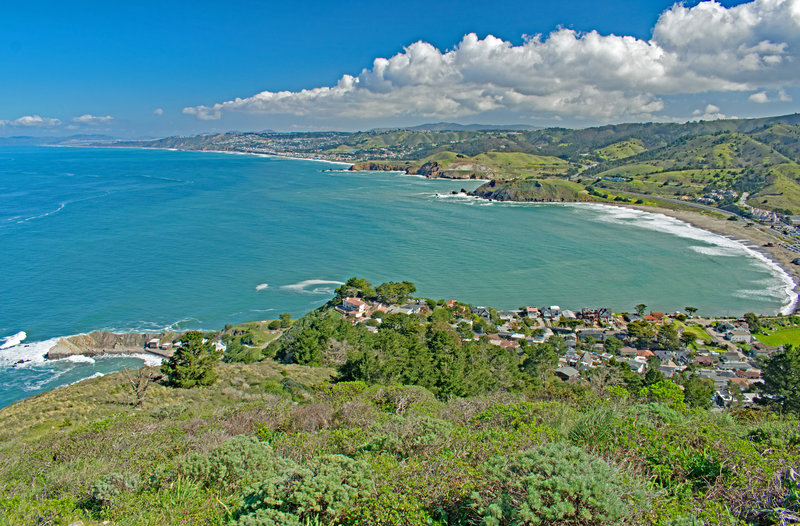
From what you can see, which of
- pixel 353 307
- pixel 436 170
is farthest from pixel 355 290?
pixel 436 170

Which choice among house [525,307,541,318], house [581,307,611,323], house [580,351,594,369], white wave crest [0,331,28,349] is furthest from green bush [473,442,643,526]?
white wave crest [0,331,28,349]

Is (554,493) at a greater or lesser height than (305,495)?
greater

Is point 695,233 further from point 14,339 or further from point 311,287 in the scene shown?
point 14,339

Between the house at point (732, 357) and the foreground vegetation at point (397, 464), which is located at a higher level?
the foreground vegetation at point (397, 464)

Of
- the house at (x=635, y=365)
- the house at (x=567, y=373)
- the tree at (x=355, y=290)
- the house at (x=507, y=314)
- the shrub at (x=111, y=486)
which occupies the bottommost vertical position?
the house at (x=635, y=365)

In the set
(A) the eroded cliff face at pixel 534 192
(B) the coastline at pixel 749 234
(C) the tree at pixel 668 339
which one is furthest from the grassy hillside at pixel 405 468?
(A) the eroded cliff face at pixel 534 192

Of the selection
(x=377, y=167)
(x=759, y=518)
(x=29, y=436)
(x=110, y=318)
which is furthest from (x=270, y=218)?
(x=377, y=167)

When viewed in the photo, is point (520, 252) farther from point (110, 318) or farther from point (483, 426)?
point (483, 426)

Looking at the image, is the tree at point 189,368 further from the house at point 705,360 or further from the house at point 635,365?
the house at point 705,360
